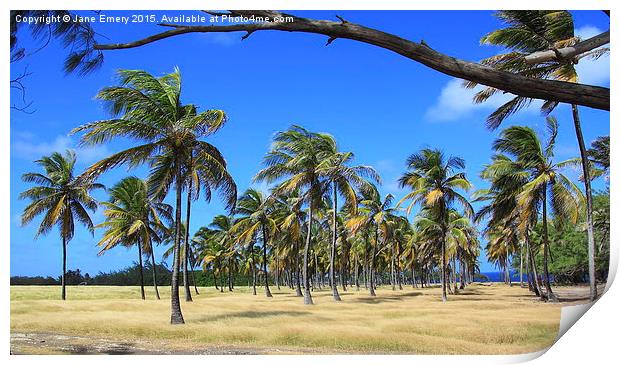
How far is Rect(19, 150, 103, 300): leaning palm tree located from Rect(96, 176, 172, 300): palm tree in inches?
10.4

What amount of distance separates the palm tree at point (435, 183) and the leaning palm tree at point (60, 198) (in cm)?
453

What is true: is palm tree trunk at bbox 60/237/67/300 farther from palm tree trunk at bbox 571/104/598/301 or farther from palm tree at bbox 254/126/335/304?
palm tree trunk at bbox 571/104/598/301

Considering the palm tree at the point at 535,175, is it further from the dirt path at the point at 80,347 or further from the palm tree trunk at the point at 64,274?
the palm tree trunk at the point at 64,274

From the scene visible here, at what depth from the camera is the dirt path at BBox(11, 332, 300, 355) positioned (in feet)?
20.5

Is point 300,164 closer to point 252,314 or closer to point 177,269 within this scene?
point 177,269

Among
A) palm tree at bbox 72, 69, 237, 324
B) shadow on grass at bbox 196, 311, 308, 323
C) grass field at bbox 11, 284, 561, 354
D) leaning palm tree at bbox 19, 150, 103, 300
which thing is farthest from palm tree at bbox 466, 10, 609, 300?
leaning palm tree at bbox 19, 150, 103, 300

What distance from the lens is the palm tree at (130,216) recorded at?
6.98 m

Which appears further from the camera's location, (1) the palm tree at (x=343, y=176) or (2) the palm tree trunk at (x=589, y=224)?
(1) the palm tree at (x=343, y=176)

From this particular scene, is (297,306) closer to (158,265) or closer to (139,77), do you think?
(158,265)

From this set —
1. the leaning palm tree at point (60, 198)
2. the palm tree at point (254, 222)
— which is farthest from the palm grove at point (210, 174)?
the palm tree at point (254, 222)

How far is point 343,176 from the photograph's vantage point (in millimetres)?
10953

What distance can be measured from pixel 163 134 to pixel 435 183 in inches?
308

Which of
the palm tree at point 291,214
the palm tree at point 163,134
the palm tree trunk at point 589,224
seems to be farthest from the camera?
the palm tree at point 291,214

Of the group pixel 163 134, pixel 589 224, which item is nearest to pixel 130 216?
pixel 163 134
